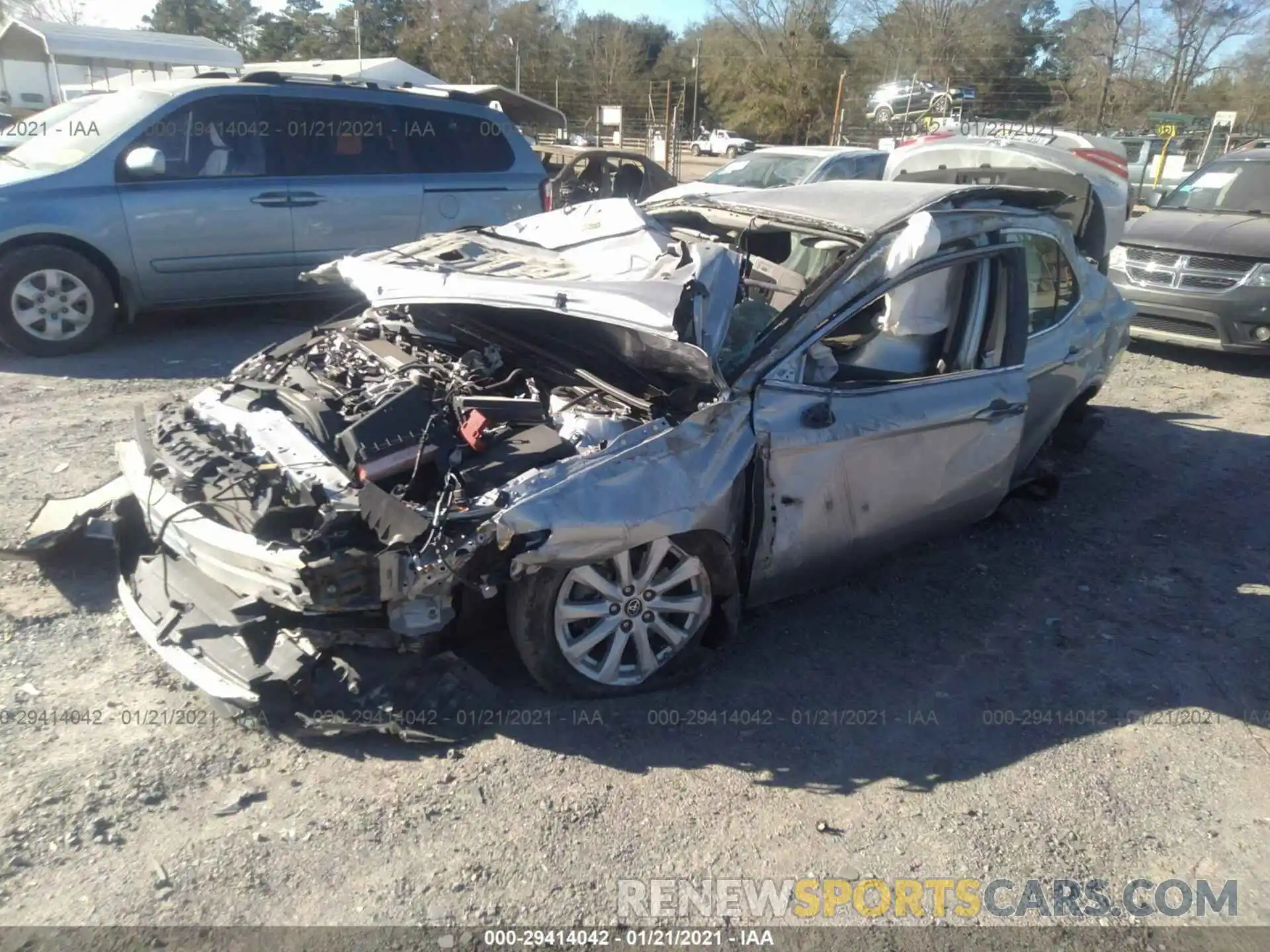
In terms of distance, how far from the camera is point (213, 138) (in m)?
7.26

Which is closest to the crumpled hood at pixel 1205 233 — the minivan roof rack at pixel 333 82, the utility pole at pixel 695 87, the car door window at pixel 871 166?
the car door window at pixel 871 166

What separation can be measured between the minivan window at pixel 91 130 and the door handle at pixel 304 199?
109 cm

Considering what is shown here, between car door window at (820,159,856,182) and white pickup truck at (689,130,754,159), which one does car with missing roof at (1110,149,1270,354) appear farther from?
white pickup truck at (689,130,754,159)

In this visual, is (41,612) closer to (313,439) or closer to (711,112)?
(313,439)

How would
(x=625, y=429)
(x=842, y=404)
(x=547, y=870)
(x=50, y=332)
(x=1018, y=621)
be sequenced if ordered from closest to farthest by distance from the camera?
(x=547, y=870) → (x=625, y=429) → (x=842, y=404) → (x=1018, y=621) → (x=50, y=332)

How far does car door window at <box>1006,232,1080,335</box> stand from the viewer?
14.9ft

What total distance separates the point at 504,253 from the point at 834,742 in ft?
8.05

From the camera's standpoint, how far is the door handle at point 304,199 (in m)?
7.50

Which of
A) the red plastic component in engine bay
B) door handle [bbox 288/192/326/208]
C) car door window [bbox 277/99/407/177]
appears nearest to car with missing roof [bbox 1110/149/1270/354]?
car door window [bbox 277/99/407/177]

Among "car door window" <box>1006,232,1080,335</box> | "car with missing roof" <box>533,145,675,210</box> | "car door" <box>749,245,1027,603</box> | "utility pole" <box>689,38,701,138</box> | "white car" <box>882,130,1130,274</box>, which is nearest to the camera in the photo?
"car door" <box>749,245,1027,603</box>

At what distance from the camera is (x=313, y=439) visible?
3.32m

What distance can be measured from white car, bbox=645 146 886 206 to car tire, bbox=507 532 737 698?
8.18m

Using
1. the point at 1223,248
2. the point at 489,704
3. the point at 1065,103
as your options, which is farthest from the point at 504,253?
the point at 1065,103

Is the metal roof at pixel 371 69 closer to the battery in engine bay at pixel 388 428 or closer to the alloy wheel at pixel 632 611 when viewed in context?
the battery in engine bay at pixel 388 428
